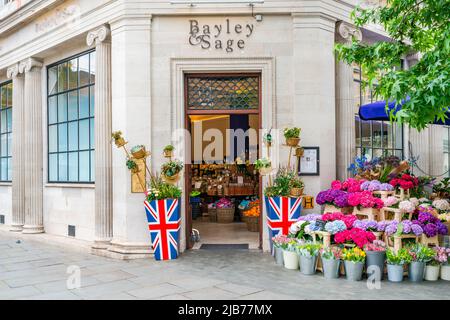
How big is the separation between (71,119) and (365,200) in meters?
7.30

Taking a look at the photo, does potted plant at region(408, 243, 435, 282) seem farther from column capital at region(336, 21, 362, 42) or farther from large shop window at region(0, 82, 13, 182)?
large shop window at region(0, 82, 13, 182)

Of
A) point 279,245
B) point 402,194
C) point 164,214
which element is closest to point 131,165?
point 164,214

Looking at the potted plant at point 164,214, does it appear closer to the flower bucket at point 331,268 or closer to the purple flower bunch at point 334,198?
the purple flower bunch at point 334,198

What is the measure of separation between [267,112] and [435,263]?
13.2 ft

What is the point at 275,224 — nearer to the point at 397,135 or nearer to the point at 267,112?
the point at 267,112

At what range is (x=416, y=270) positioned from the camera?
625 cm

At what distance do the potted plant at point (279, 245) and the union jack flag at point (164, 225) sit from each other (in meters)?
1.89

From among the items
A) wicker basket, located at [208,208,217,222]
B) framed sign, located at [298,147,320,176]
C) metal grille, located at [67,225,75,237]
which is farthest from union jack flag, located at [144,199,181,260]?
wicker basket, located at [208,208,217,222]

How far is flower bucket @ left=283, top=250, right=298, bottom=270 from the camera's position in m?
6.98

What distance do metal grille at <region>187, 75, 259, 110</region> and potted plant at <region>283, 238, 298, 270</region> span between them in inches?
118

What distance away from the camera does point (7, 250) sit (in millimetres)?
9312

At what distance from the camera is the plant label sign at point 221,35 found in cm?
832

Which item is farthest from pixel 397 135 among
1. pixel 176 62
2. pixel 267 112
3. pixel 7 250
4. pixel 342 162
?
pixel 7 250

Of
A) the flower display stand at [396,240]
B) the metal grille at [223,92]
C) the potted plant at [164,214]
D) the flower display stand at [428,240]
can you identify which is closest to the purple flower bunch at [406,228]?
the flower display stand at [396,240]
